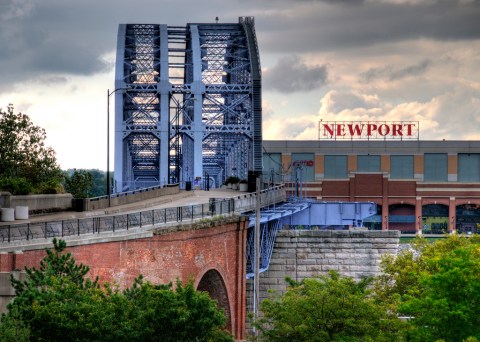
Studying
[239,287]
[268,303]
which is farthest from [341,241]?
[268,303]

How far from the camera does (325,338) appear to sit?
141 ft

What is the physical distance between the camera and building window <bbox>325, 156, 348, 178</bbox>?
164 metres

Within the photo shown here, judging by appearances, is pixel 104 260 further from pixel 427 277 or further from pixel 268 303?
pixel 427 277

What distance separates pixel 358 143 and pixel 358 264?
83.4 meters

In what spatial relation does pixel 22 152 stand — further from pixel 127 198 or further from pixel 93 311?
pixel 93 311

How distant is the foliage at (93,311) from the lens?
112 feet

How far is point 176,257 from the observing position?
48.5 m

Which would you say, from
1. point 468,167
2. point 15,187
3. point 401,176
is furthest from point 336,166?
point 15,187

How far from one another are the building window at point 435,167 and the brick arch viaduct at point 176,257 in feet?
334

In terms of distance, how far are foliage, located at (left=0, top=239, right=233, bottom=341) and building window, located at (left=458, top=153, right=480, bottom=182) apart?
425 ft

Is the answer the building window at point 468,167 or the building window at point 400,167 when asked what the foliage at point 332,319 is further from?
the building window at point 468,167

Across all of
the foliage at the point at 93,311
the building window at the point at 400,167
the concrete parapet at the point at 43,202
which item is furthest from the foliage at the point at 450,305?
the building window at the point at 400,167

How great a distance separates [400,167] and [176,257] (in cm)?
11883

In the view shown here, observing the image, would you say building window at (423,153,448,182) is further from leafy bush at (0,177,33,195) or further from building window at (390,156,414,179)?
leafy bush at (0,177,33,195)
